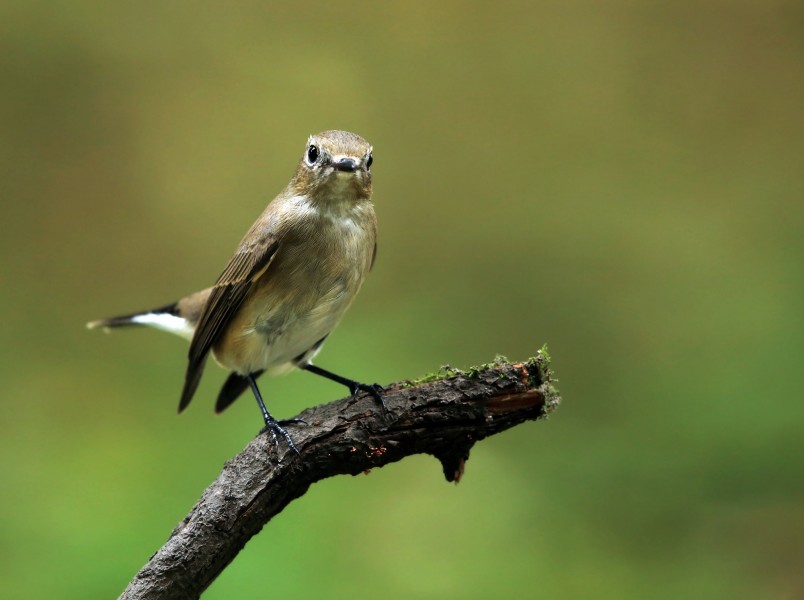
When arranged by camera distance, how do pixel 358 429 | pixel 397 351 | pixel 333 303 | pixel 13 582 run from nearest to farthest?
pixel 358 429, pixel 333 303, pixel 13 582, pixel 397 351

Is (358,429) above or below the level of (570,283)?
below

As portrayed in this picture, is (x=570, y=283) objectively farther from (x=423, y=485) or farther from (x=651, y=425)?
(x=423, y=485)

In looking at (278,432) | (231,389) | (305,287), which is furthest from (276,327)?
(278,432)

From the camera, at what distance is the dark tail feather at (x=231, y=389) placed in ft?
13.5

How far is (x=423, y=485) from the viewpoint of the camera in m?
5.57

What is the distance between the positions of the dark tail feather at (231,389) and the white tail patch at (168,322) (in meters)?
0.28

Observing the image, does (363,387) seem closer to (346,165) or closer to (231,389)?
(346,165)

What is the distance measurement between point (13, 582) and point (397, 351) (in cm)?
241

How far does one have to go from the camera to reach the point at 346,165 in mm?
3396

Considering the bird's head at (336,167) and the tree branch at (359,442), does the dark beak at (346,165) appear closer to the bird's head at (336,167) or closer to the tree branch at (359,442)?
the bird's head at (336,167)

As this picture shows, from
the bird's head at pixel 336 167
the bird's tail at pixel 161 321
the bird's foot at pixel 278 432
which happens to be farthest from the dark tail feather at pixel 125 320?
the bird's foot at pixel 278 432

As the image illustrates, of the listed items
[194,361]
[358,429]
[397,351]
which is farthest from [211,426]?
[358,429]

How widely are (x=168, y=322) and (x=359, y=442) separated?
5.73 feet

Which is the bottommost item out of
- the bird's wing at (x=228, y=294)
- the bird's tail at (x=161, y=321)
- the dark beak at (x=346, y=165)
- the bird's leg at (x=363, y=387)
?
the bird's leg at (x=363, y=387)
